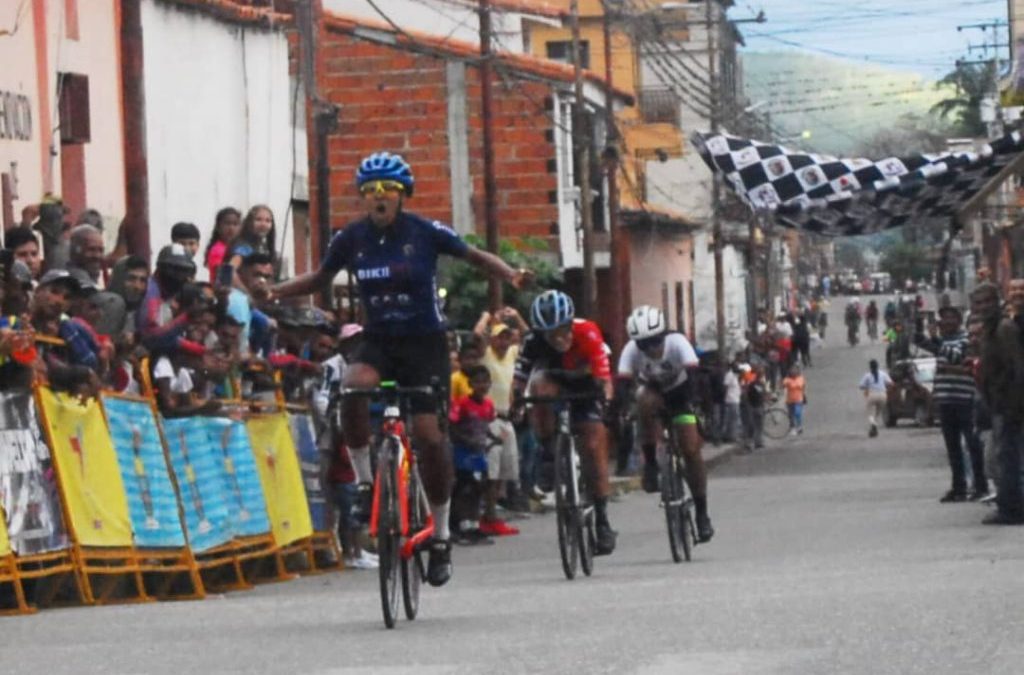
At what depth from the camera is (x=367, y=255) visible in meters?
12.5

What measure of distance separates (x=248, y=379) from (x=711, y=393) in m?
38.9

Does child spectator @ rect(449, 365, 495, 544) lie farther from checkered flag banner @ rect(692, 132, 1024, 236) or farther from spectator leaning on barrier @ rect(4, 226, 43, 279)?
spectator leaning on barrier @ rect(4, 226, 43, 279)

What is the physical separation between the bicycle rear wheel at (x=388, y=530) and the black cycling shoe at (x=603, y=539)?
472 centimetres

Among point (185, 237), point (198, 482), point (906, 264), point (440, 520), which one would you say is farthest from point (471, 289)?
point (906, 264)

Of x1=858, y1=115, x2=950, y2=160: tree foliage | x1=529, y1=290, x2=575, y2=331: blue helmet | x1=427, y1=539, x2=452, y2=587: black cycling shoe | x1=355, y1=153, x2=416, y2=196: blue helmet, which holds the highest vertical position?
x1=858, y1=115, x2=950, y2=160: tree foliage

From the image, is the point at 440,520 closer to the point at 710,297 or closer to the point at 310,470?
the point at 310,470

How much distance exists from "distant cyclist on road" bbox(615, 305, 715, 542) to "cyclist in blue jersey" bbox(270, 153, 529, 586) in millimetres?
5181

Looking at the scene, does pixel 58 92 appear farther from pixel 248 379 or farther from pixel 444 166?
pixel 444 166

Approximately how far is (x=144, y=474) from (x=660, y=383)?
3.61 meters

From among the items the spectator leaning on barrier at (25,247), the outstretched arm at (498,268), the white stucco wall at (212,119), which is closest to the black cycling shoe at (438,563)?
the outstretched arm at (498,268)

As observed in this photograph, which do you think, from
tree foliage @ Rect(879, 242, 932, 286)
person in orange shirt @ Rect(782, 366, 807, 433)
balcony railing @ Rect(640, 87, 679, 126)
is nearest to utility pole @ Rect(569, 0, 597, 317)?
person in orange shirt @ Rect(782, 366, 807, 433)

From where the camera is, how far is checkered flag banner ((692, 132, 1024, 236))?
2531cm

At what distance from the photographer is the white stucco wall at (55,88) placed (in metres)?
24.3

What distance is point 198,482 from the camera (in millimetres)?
17203
